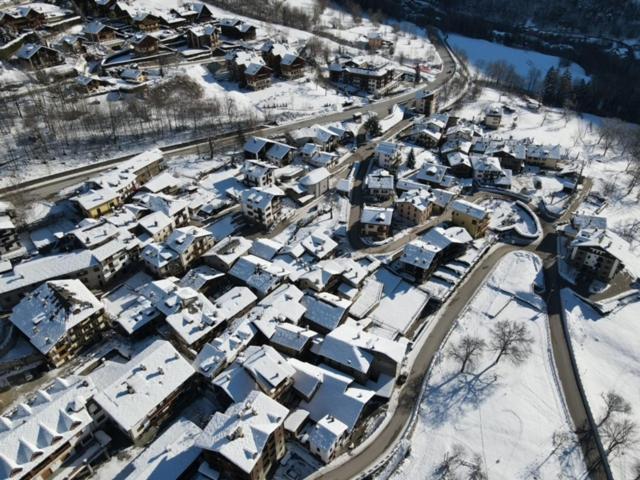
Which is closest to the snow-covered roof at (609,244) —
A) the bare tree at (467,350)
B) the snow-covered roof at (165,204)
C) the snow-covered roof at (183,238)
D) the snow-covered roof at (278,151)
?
the bare tree at (467,350)

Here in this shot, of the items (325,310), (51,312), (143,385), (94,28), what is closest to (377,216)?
(325,310)

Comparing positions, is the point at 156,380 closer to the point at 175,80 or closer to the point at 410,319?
the point at 410,319

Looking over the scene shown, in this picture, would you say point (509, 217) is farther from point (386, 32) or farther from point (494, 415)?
point (386, 32)

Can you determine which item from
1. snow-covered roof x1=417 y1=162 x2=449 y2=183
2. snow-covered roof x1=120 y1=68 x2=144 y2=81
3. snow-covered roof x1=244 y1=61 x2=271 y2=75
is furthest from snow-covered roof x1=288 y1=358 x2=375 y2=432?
snow-covered roof x1=120 y1=68 x2=144 y2=81

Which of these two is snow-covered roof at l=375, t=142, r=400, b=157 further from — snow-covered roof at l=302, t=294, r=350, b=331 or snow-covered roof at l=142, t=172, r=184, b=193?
snow-covered roof at l=302, t=294, r=350, b=331

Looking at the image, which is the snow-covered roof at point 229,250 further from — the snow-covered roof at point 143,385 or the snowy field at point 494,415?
the snowy field at point 494,415

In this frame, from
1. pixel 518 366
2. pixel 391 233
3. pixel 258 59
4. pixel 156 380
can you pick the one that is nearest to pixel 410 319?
pixel 518 366
